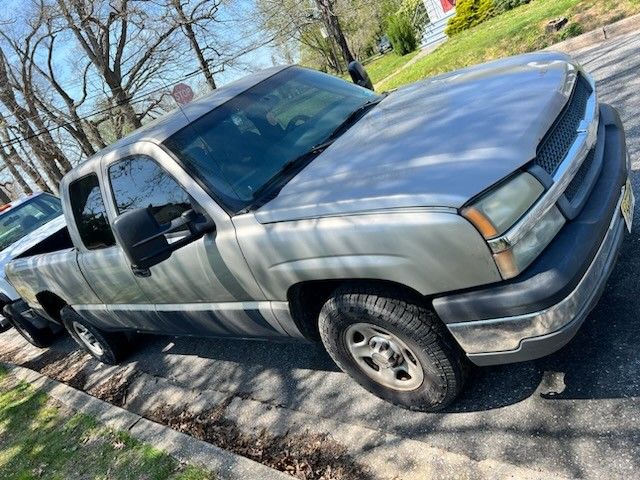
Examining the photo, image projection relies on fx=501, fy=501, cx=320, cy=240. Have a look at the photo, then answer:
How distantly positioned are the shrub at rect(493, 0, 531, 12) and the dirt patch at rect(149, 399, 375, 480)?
57.1 ft

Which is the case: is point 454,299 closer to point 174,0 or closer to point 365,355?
point 365,355

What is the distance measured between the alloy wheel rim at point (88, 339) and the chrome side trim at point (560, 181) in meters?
4.49

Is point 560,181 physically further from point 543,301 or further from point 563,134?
point 543,301

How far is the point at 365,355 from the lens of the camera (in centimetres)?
268

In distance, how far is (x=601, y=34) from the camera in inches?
337

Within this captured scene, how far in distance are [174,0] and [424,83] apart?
23260mm

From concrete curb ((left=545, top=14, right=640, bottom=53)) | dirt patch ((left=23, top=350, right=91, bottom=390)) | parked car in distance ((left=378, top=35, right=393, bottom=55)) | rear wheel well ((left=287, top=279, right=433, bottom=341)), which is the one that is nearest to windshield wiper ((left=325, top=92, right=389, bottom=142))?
rear wheel well ((left=287, top=279, right=433, bottom=341))

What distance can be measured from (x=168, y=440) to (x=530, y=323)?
98.9 inches

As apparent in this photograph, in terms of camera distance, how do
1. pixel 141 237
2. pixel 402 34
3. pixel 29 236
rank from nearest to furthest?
pixel 141 237
pixel 29 236
pixel 402 34

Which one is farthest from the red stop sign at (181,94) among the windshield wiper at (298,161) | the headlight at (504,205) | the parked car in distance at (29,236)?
the headlight at (504,205)

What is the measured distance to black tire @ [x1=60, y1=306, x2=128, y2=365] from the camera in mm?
4941

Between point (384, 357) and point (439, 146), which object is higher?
point (439, 146)

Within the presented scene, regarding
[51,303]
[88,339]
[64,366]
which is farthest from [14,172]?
[88,339]

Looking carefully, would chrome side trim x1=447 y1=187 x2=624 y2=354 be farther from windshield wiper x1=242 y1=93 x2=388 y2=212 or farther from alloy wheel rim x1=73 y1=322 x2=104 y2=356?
alloy wheel rim x1=73 y1=322 x2=104 y2=356
